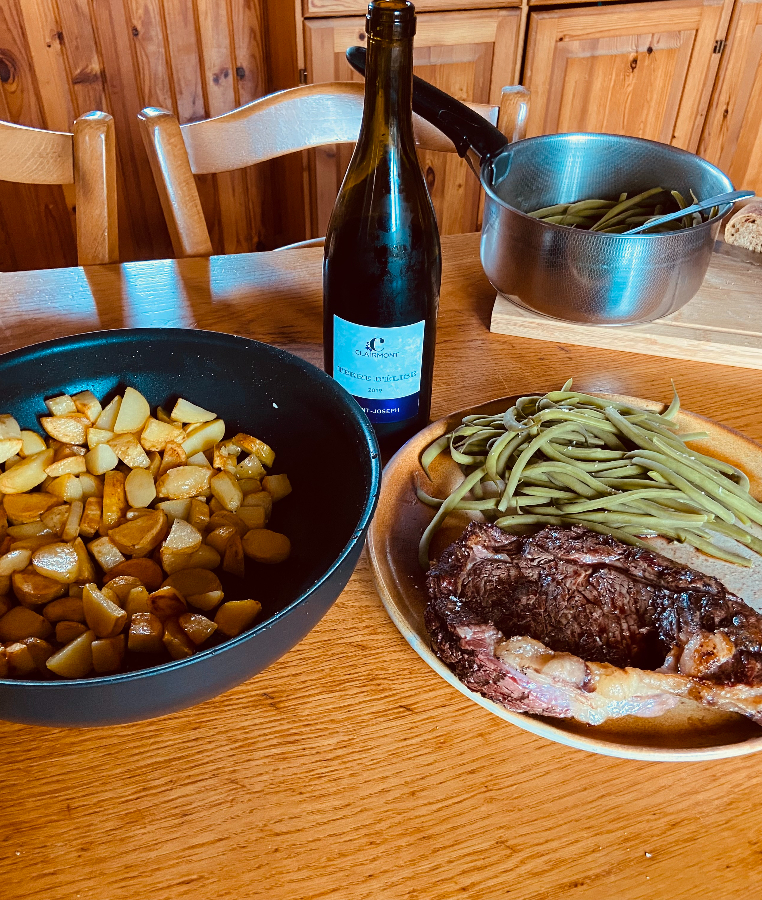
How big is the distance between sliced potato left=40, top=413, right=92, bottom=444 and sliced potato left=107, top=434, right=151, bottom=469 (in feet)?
0.11

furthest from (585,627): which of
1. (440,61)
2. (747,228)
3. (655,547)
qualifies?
(440,61)

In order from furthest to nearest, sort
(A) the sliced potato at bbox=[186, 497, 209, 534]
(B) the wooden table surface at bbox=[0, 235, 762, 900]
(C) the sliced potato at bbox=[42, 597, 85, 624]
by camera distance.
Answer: (A) the sliced potato at bbox=[186, 497, 209, 534], (C) the sliced potato at bbox=[42, 597, 85, 624], (B) the wooden table surface at bbox=[0, 235, 762, 900]

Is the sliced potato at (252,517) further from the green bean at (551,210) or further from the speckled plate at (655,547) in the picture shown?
the green bean at (551,210)

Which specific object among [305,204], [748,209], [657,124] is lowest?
[305,204]

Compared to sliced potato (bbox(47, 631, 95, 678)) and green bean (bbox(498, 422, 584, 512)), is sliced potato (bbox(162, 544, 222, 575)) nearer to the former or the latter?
sliced potato (bbox(47, 631, 95, 678))

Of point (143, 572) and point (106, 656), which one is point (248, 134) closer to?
point (143, 572)

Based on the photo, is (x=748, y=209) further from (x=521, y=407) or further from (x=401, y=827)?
(x=401, y=827)

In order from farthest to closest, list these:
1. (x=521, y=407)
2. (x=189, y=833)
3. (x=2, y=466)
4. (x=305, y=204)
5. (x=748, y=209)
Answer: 1. (x=305, y=204)
2. (x=748, y=209)
3. (x=521, y=407)
4. (x=2, y=466)
5. (x=189, y=833)

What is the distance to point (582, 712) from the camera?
63 cm

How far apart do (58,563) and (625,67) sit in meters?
2.80

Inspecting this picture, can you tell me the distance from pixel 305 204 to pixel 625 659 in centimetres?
246

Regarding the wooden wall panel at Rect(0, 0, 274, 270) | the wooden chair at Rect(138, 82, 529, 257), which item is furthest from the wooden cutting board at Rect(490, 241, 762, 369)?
the wooden wall panel at Rect(0, 0, 274, 270)

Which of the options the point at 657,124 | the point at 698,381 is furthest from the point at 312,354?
the point at 657,124

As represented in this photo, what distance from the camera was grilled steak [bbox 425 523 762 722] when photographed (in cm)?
62
